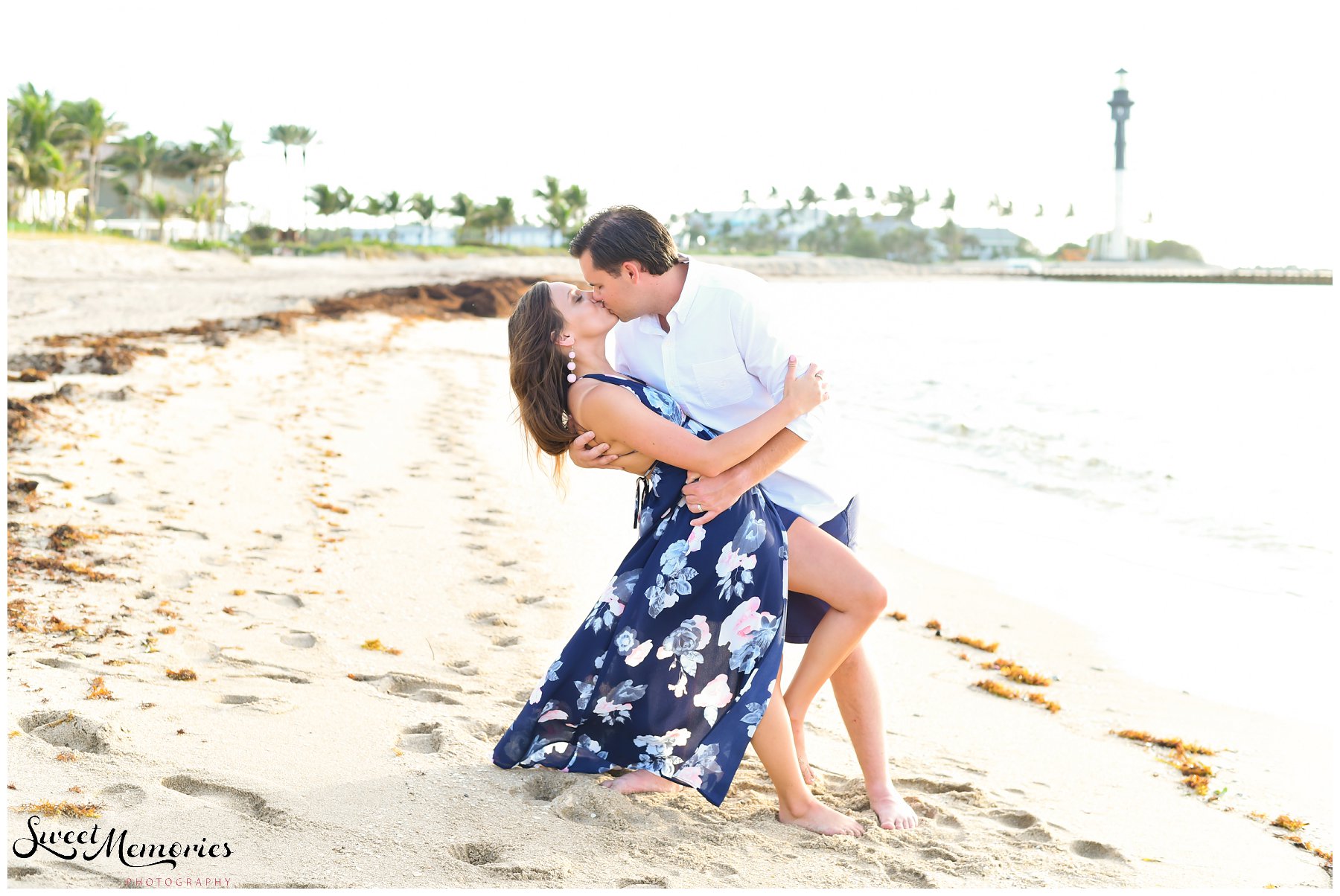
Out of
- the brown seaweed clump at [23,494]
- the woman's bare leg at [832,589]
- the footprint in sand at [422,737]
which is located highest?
the woman's bare leg at [832,589]

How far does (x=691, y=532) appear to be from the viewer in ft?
9.95

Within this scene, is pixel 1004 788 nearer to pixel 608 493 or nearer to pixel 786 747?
pixel 786 747

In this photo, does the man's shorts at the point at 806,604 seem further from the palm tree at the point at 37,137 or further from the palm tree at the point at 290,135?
the palm tree at the point at 290,135

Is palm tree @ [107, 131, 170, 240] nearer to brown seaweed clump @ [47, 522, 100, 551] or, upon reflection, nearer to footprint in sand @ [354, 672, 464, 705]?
brown seaweed clump @ [47, 522, 100, 551]

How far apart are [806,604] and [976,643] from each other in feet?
6.81

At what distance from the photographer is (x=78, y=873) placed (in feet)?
8.05

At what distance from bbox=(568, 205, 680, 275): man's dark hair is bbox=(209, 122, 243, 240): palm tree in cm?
6621

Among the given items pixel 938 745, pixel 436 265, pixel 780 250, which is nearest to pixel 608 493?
pixel 938 745

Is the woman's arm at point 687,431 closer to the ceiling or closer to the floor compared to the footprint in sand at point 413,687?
closer to the ceiling

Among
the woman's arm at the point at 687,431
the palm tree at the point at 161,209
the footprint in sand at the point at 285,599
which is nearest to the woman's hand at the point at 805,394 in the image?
the woman's arm at the point at 687,431

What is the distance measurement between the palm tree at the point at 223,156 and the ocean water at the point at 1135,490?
4898 cm

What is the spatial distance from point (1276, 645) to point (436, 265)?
55.0 m

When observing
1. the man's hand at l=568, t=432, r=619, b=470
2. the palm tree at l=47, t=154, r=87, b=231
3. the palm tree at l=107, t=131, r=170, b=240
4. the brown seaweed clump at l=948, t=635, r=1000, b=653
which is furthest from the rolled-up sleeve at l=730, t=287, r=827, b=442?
the palm tree at l=107, t=131, r=170, b=240

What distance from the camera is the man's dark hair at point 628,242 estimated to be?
3.02 m
